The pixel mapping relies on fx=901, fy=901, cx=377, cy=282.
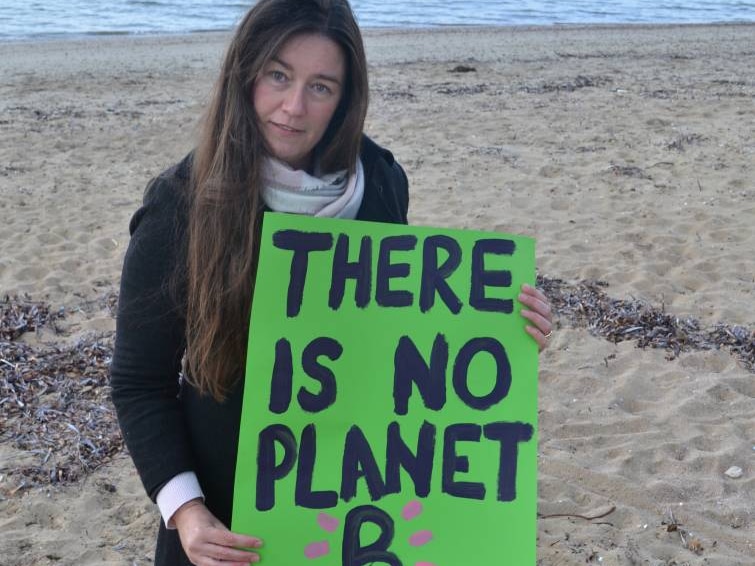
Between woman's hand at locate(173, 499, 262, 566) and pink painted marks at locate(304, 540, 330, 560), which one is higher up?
woman's hand at locate(173, 499, 262, 566)

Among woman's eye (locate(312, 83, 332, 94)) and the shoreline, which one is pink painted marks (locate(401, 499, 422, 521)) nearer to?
woman's eye (locate(312, 83, 332, 94))

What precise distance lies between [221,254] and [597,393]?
304cm

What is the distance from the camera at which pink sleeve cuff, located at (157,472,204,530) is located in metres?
1.78

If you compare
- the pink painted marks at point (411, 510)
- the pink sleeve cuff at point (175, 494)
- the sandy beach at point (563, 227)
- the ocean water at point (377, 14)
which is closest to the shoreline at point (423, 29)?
the ocean water at point (377, 14)

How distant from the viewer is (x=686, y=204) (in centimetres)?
694

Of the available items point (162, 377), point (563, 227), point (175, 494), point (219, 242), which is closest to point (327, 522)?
point (175, 494)

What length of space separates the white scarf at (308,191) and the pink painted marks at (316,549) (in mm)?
667

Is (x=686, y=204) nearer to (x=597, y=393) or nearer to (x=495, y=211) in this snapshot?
(x=495, y=211)

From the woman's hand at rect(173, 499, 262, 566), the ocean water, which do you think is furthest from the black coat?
the ocean water

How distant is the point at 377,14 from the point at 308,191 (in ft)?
69.6

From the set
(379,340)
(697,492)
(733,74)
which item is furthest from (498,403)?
(733,74)

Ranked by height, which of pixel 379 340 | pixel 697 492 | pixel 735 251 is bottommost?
pixel 697 492

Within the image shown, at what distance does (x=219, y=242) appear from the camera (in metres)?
1.76

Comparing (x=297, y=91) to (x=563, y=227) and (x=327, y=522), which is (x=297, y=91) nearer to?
(x=327, y=522)
